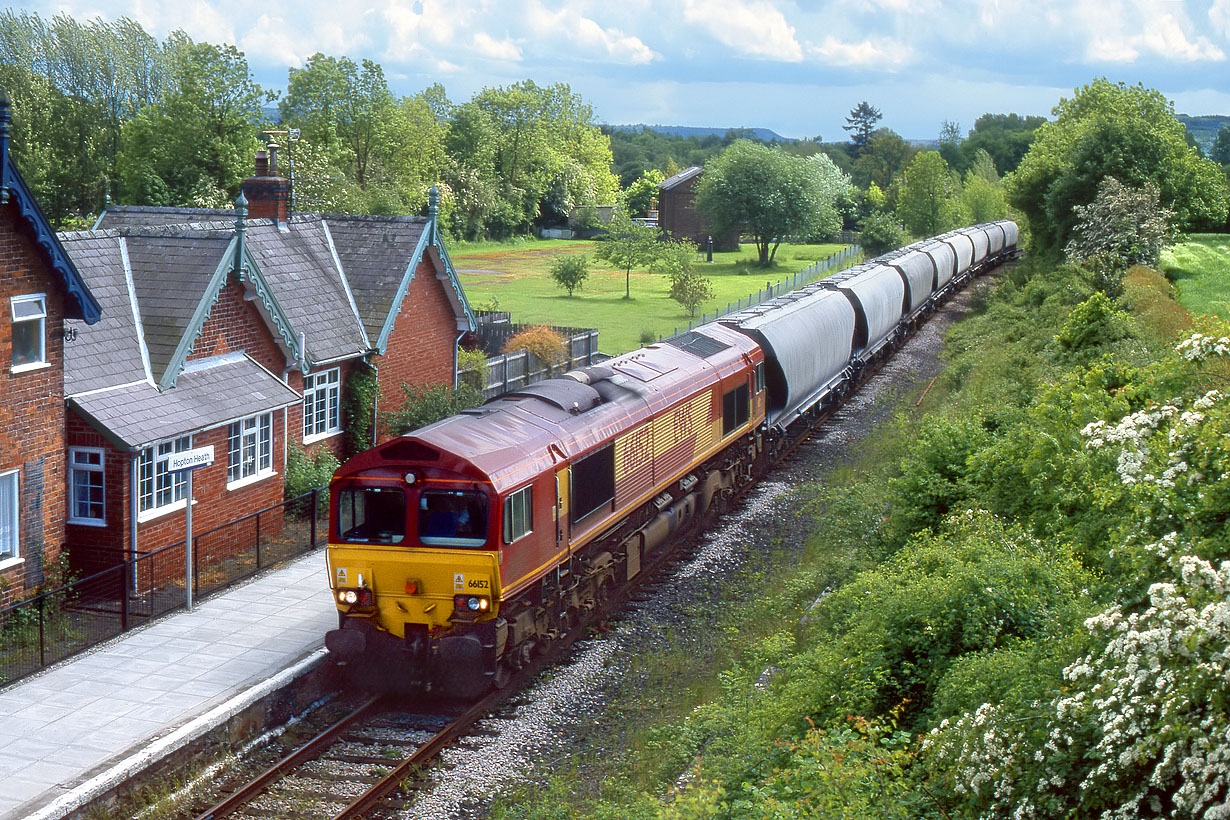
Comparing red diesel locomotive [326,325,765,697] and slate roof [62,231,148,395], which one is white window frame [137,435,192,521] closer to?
slate roof [62,231,148,395]

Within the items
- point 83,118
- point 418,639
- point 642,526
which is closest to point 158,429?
point 418,639

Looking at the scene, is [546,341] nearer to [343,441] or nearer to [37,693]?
[343,441]

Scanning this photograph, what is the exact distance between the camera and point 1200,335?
28.3 ft

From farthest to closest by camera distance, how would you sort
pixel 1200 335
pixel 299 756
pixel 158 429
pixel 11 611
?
pixel 158 429 < pixel 11 611 < pixel 299 756 < pixel 1200 335

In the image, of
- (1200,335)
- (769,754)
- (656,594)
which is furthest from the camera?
(656,594)

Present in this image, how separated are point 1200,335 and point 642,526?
1120 cm

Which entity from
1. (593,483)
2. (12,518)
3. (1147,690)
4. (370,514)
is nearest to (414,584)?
(370,514)

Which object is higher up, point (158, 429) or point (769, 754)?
point (158, 429)

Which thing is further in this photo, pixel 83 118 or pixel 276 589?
pixel 83 118

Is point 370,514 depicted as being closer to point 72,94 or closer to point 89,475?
point 89,475

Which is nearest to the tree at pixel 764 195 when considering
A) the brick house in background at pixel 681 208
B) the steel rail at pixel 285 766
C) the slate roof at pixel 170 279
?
the brick house in background at pixel 681 208

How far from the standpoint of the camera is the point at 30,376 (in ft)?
52.1

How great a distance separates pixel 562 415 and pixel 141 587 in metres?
6.88

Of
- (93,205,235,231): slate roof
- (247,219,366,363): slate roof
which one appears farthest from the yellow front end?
(93,205,235,231): slate roof
